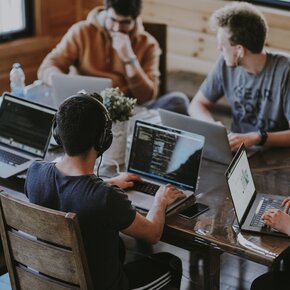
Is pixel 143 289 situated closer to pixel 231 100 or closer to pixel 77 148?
pixel 77 148

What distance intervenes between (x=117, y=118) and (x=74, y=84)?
49 cm

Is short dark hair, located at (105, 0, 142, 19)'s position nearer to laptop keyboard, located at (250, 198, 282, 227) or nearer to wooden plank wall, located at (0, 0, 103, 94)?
wooden plank wall, located at (0, 0, 103, 94)

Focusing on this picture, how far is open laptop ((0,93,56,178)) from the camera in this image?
2.89 meters

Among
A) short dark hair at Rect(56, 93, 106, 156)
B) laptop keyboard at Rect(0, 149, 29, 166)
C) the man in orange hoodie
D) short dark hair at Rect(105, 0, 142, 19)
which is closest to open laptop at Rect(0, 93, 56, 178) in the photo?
laptop keyboard at Rect(0, 149, 29, 166)

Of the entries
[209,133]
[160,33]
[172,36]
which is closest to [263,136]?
[209,133]

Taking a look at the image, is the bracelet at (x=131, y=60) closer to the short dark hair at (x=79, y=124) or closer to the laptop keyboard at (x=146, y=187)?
the laptop keyboard at (x=146, y=187)

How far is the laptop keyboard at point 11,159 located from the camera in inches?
113

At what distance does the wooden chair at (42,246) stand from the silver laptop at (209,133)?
0.93 metres

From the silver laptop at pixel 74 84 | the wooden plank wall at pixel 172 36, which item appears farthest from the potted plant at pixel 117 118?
the wooden plank wall at pixel 172 36

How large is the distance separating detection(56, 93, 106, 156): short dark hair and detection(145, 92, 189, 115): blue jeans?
191 cm

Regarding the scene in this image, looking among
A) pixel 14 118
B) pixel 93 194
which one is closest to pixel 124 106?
pixel 14 118

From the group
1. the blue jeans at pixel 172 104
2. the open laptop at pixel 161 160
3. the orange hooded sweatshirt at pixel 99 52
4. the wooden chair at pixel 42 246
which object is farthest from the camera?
the blue jeans at pixel 172 104

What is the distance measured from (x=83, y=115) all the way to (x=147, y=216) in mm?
473

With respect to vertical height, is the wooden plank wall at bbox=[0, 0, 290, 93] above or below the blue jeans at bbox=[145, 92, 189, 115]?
above
